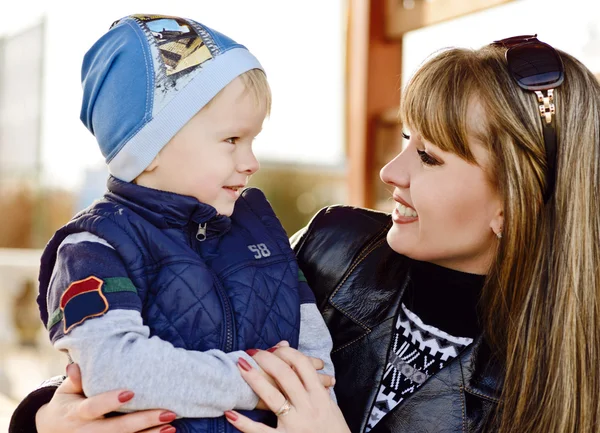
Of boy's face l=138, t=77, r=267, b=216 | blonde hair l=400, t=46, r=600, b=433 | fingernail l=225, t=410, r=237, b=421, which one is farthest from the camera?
blonde hair l=400, t=46, r=600, b=433

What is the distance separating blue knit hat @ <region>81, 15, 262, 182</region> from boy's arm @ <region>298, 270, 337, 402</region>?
0.48 m

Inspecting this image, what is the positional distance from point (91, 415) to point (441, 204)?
0.89 metres

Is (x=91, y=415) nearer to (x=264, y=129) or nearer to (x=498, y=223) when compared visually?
(x=498, y=223)

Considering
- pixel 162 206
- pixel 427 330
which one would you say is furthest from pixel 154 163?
pixel 427 330

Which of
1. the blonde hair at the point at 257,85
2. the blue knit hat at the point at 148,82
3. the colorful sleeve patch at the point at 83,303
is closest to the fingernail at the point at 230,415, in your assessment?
the colorful sleeve patch at the point at 83,303

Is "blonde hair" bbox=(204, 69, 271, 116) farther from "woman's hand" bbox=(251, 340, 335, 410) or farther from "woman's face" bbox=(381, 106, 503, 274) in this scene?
"woman's hand" bbox=(251, 340, 335, 410)

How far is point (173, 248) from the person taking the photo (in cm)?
153

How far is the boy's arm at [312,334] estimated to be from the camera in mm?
1715

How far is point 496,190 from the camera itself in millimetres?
1787

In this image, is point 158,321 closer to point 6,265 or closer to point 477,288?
point 477,288

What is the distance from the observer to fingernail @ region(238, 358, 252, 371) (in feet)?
4.88

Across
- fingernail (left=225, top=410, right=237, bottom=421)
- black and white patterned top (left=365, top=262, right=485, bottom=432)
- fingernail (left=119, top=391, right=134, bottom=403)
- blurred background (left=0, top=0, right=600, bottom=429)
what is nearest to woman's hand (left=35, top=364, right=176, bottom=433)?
fingernail (left=119, top=391, right=134, bottom=403)

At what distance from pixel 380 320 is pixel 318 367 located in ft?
0.94

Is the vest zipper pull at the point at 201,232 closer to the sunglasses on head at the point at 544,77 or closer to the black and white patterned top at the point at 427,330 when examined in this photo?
the black and white patterned top at the point at 427,330
